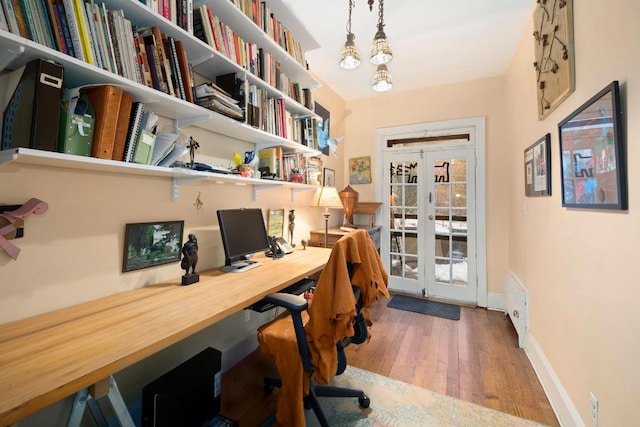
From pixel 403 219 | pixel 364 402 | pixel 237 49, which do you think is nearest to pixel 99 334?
pixel 364 402

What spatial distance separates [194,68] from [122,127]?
2.55ft

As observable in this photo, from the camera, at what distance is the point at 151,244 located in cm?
140

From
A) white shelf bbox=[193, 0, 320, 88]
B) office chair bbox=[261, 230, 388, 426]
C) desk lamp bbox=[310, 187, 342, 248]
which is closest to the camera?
office chair bbox=[261, 230, 388, 426]

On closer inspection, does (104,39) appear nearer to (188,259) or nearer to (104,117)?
(104,117)

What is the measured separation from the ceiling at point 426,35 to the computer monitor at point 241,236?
1.61 meters

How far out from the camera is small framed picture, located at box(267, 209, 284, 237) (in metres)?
2.28

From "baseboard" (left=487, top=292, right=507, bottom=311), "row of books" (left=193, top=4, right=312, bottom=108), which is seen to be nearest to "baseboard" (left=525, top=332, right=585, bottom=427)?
"baseboard" (left=487, top=292, right=507, bottom=311)

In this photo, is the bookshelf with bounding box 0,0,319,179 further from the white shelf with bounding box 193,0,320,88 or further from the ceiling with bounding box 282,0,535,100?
the ceiling with bounding box 282,0,535,100

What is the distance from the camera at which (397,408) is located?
5.12 feet

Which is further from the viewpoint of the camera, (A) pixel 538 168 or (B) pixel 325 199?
(B) pixel 325 199

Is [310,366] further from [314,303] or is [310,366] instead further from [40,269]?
[40,269]

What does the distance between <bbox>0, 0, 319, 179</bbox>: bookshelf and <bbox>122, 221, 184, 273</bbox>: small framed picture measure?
0.27 meters

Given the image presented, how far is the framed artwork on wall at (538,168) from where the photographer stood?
67.8 inches

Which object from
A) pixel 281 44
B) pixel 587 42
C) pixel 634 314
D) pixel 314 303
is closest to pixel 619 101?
pixel 587 42
